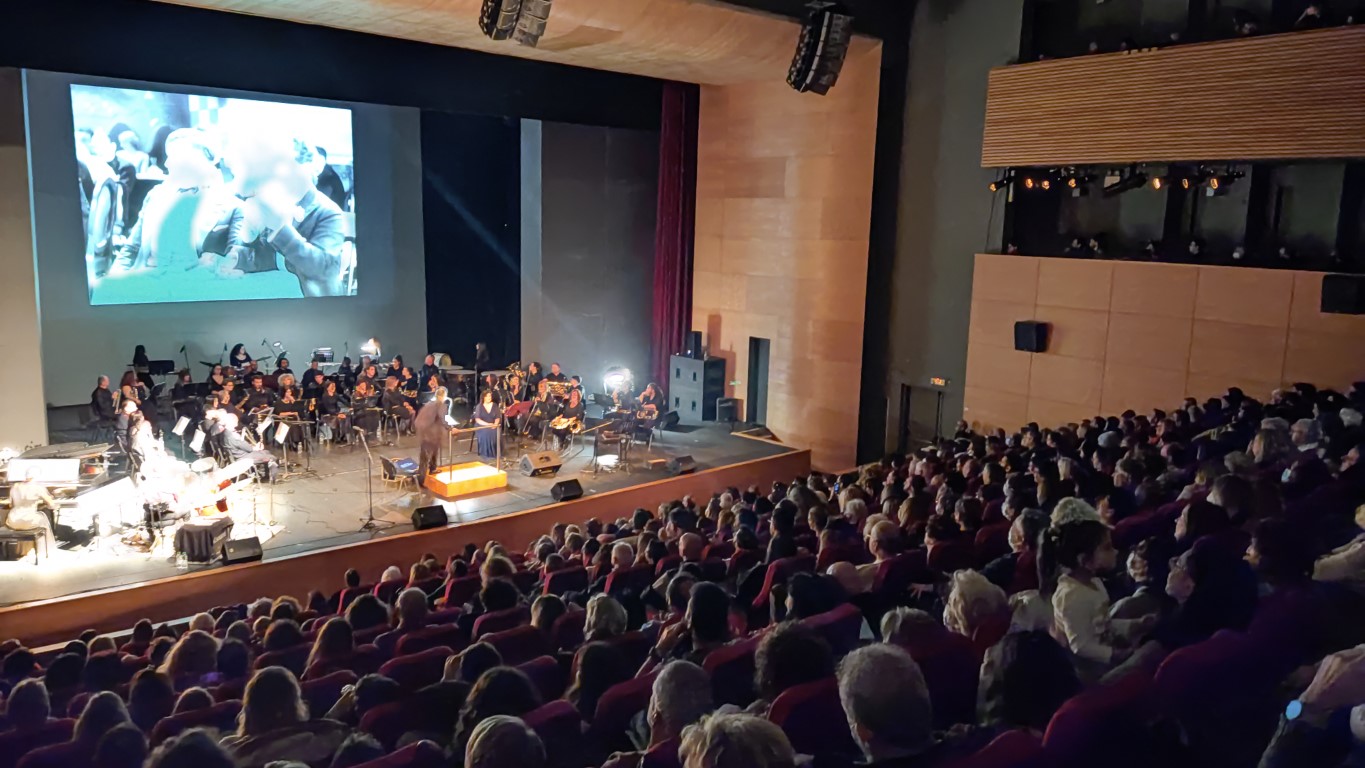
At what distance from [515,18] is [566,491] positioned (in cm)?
530

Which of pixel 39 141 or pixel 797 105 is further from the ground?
pixel 797 105

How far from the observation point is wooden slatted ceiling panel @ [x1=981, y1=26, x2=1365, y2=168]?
9836 mm

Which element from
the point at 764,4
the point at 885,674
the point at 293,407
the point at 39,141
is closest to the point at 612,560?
the point at 885,674

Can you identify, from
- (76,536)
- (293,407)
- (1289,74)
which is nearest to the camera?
(76,536)

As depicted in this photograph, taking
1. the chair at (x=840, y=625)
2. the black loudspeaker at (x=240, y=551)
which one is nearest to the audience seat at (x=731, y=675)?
the chair at (x=840, y=625)

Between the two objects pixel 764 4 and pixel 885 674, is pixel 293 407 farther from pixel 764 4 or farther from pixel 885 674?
pixel 885 674

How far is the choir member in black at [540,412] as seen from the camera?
13508 millimetres

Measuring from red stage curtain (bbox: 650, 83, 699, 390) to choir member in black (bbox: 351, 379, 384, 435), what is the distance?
229 inches

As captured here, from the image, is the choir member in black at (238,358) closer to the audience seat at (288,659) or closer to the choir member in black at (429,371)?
the choir member in black at (429,371)

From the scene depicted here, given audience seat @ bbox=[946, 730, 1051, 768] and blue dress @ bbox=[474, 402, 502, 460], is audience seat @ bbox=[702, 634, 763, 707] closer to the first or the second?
audience seat @ bbox=[946, 730, 1051, 768]

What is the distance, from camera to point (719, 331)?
1695 cm

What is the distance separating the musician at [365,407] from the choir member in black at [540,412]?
2.09 meters

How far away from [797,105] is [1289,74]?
700cm

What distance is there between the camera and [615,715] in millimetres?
3418
